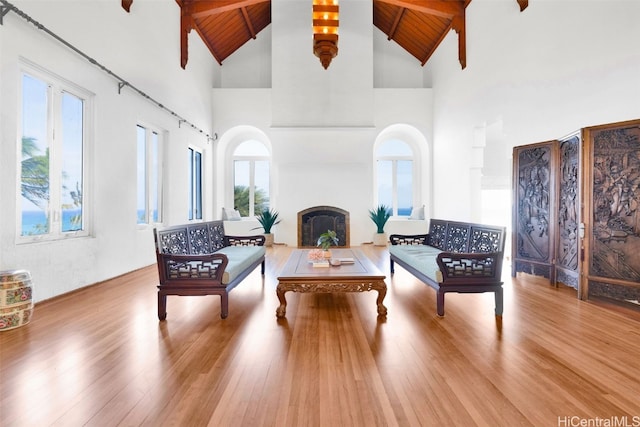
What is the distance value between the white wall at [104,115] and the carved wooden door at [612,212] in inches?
226

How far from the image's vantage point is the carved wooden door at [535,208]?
4297mm

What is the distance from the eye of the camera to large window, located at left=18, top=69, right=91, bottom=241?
11.2 feet

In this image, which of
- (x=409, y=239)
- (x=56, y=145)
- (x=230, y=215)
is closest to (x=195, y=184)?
(x=230, y=215)

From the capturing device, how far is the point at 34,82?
11.5 ft

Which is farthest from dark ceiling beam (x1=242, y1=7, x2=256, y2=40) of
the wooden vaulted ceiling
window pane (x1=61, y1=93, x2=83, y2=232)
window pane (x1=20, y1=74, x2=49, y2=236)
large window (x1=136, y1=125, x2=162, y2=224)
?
window pane (x1=20, y1=74, x2=49, y2=236)

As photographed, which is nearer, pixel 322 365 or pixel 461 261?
pixel 322 365

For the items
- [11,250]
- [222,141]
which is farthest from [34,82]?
[222,141]

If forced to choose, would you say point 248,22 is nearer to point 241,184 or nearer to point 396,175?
point 241,184

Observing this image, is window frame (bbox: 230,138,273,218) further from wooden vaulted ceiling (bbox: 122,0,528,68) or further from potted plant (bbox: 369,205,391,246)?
potted plant (bbox: 369,205,391,246)

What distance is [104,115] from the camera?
178 inches

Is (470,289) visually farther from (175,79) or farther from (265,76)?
(265,76)

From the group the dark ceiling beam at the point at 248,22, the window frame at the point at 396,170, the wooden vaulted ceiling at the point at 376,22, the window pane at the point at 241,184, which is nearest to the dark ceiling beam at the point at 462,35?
the wooden vaulted ceiling at the point at 376,22

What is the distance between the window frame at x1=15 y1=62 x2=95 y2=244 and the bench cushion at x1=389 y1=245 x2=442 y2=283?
13.1 ft

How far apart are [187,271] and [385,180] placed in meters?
7.39
